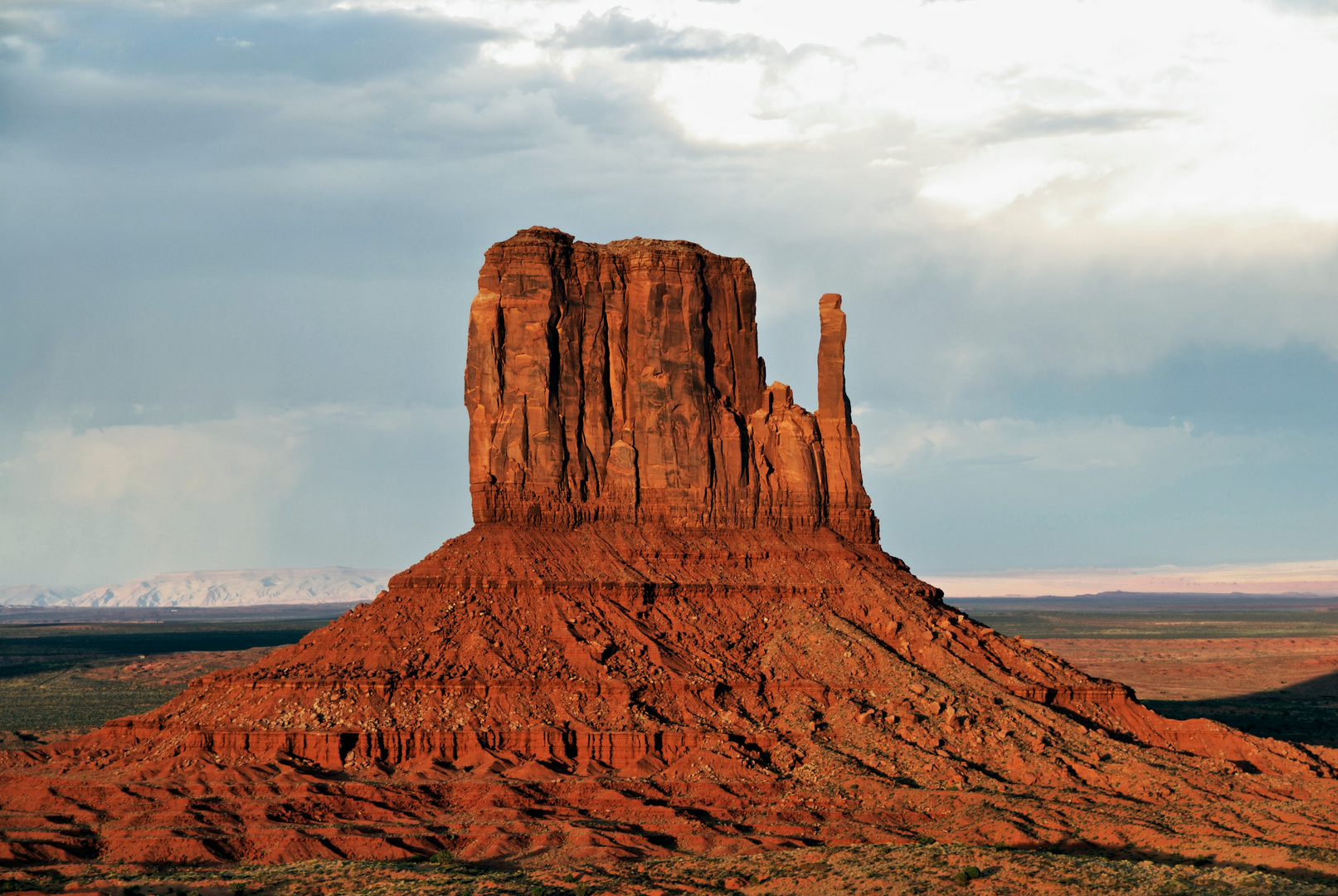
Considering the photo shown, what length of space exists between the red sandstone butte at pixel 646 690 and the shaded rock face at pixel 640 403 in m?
0.14

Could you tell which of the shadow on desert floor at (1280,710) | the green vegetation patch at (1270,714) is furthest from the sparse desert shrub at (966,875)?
the green vegetation patch at (1270,714)

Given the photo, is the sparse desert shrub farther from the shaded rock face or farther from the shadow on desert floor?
the shadow on desert floor

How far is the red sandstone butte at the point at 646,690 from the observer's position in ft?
183

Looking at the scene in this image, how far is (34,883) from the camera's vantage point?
1817 inches

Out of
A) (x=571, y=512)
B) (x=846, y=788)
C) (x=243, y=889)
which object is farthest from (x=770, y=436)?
(x=243, y=889)

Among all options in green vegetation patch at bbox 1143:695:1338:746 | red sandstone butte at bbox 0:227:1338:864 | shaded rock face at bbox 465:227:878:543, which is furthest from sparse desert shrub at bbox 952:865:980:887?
green vegetation patch at bbox 1143:695:1338:746

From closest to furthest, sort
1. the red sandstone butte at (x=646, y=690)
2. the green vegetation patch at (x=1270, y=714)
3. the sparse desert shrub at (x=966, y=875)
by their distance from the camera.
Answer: the sparse desert shrub at (x=966, y=875) → the red sandstone butte at (x=646, y=690) → the green vegetation patch at (x=1270, y=714)

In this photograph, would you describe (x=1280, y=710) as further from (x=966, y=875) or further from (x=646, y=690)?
(x=966, y=875)

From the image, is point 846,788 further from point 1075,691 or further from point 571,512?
point 571,512

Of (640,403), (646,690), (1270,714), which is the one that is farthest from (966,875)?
(1270,714)

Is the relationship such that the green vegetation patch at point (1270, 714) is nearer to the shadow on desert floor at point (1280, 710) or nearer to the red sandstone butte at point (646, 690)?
the shadow on desert floor at point (1280, 710)

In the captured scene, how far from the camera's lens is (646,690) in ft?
221

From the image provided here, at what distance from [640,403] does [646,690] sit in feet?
57.9

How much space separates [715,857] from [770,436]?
111 feet
